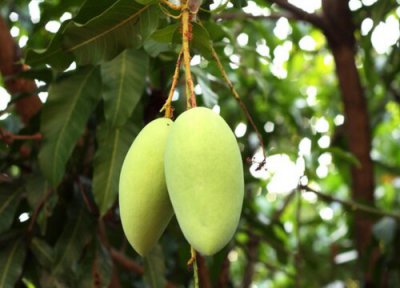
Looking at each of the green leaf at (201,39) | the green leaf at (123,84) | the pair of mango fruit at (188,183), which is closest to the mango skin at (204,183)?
the pair of mango fruit at (188,183)

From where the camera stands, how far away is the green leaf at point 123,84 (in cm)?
91

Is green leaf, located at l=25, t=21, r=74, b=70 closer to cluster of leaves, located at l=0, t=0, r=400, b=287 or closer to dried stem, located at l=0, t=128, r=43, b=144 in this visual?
cluster of leaves, located at l=0, t=0, r=400, b=287

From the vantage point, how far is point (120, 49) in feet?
2.42

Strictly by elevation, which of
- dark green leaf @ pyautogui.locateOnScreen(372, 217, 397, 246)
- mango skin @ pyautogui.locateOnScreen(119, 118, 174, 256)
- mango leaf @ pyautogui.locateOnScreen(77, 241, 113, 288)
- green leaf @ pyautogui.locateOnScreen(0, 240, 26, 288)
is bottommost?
dark green leaf @ pyautogui.locateOnScreen(372, 217, 397, 246)

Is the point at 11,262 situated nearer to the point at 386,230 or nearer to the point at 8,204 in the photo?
the point at 8,204

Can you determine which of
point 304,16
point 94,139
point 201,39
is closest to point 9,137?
point 94,139

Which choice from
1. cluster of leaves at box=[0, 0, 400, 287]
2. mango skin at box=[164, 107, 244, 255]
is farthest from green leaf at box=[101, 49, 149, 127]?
mango skin at box=[164, 107, 244, 255]

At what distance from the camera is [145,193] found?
55 cm

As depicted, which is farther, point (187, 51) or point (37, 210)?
point (37, 210)

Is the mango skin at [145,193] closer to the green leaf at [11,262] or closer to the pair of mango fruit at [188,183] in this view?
the pair of mango fruit at [188,183]

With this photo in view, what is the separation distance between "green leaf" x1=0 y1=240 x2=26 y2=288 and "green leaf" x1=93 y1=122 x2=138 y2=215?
174mm

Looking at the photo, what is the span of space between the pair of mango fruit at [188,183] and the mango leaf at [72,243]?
49 cm

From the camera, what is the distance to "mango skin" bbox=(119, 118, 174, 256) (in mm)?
547

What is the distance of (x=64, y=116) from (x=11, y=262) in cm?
24
